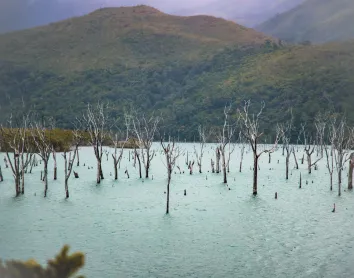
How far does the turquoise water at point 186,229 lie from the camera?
20000mm

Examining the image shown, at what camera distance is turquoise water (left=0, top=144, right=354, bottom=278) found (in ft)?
65.6

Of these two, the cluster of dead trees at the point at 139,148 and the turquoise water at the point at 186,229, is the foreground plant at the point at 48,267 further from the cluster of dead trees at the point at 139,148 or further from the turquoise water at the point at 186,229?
the cluster of dead trees at the point at 139,148

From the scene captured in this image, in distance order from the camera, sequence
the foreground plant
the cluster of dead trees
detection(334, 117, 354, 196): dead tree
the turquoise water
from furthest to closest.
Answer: detection(334, 117, 354, 196): dead tree
the cluster of dead trees
the turquoise water
the foreground plant

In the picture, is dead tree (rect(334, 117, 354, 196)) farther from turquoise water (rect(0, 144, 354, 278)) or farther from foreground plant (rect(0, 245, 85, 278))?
foreground plant (rect(0, 245, 85, 278))

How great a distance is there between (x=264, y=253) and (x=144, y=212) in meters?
12.9

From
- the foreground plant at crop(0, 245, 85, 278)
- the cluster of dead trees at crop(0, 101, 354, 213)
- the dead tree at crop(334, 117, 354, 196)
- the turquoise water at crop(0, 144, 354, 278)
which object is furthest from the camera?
the dead tree at crop(334, 117, 354, 196)

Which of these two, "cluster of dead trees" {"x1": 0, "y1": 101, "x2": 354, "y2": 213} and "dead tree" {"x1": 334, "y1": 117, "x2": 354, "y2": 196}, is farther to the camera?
"dead tree" {"x1": 334, "y1": 117, "x2": 354, "y2": 196}

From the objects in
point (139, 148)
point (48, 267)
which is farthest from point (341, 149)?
point (139, 148)

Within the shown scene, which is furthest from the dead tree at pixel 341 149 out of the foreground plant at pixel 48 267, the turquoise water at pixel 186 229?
the foreground plant at pixel 48 267

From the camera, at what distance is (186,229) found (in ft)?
88.9

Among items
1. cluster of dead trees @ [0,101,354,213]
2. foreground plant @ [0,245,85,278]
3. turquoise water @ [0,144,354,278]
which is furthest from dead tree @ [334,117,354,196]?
foreground plant @ [0,245,85,278]

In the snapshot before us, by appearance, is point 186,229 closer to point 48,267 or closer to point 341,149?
point 341,149

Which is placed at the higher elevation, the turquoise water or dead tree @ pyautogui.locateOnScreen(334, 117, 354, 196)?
dead tree @ pyautogui.locateOnScreen(334, 117, 354, 196)

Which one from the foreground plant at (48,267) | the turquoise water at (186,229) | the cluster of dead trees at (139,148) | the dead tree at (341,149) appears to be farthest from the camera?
the dead tree at (341,149)
